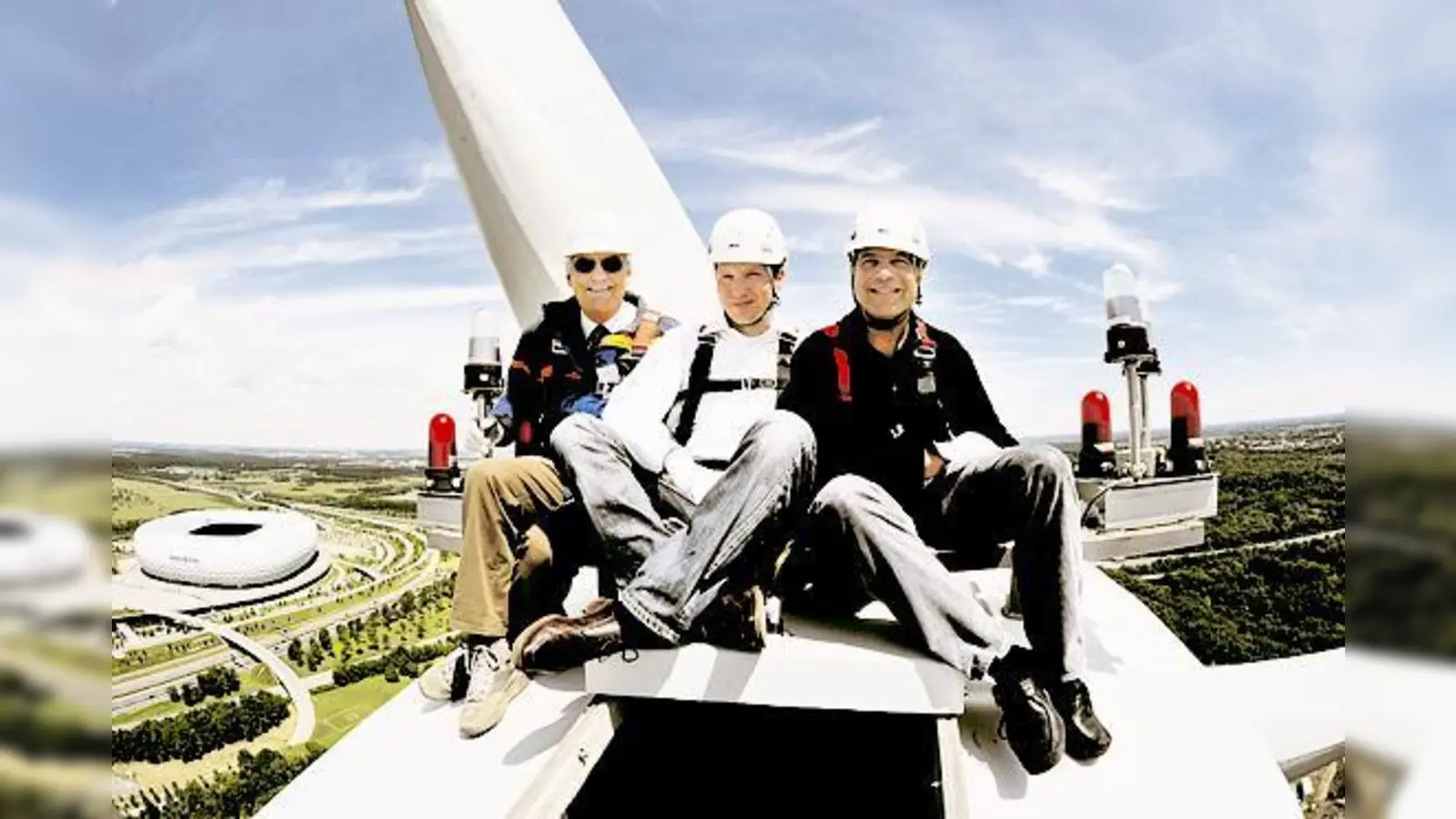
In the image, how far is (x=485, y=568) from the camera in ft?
5.82

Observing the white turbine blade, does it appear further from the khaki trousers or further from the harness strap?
the khaki trousers

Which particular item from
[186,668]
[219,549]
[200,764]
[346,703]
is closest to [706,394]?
[219,549]

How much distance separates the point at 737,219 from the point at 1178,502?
1.94 meters

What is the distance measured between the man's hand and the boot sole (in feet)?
3.05

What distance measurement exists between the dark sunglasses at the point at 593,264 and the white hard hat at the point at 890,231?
2.39 ft

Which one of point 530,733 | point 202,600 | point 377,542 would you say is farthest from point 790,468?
point 377,542

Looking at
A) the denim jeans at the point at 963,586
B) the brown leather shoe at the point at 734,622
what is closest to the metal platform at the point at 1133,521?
the denim jeans at the point at 963,586

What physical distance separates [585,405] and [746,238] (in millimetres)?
589

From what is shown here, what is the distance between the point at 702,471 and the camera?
1722 mm

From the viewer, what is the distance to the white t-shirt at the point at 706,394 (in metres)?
1.81

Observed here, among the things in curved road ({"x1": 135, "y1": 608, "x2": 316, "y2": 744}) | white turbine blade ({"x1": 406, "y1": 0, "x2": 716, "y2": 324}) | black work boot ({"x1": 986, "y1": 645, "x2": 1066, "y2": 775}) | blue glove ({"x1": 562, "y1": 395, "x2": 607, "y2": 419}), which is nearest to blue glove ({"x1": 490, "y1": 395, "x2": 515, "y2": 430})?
blue glove ({"x1": 562, "y1": 395, "x2": 607, "y2": 419})

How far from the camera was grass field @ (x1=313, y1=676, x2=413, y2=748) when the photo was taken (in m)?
10.9

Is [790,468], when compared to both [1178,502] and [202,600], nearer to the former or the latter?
[1178,502]

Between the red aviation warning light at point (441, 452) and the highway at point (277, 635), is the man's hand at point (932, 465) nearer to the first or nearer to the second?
the red aviation warning light at point (441, 452)
